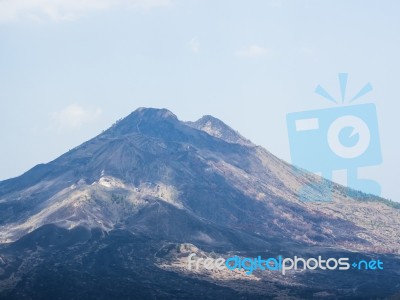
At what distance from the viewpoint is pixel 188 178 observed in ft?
532

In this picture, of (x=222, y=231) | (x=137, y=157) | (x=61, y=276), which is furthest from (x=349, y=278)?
(x=137, y=157)

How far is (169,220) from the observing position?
433 ft

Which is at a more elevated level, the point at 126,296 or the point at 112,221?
Result: the point at 112,221

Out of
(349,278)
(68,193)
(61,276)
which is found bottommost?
(349,278)

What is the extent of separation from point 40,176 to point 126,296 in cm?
10061

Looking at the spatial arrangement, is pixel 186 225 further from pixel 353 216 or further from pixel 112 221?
pixel 353 216

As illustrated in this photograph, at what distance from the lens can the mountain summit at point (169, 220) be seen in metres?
95.4

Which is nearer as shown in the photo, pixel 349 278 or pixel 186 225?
pixel 349 278

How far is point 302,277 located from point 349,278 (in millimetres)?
9881

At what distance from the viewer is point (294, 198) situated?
16612 centimetres

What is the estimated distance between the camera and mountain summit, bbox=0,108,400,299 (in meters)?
95.4

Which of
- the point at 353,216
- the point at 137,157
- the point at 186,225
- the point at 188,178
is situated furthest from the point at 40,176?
the point at 353,216

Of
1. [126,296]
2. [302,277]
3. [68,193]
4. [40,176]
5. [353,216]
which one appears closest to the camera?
[126,296]

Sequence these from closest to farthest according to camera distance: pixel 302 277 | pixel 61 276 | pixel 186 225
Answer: pixel 61 276 < pixel 302 277 < pixel 186 225
